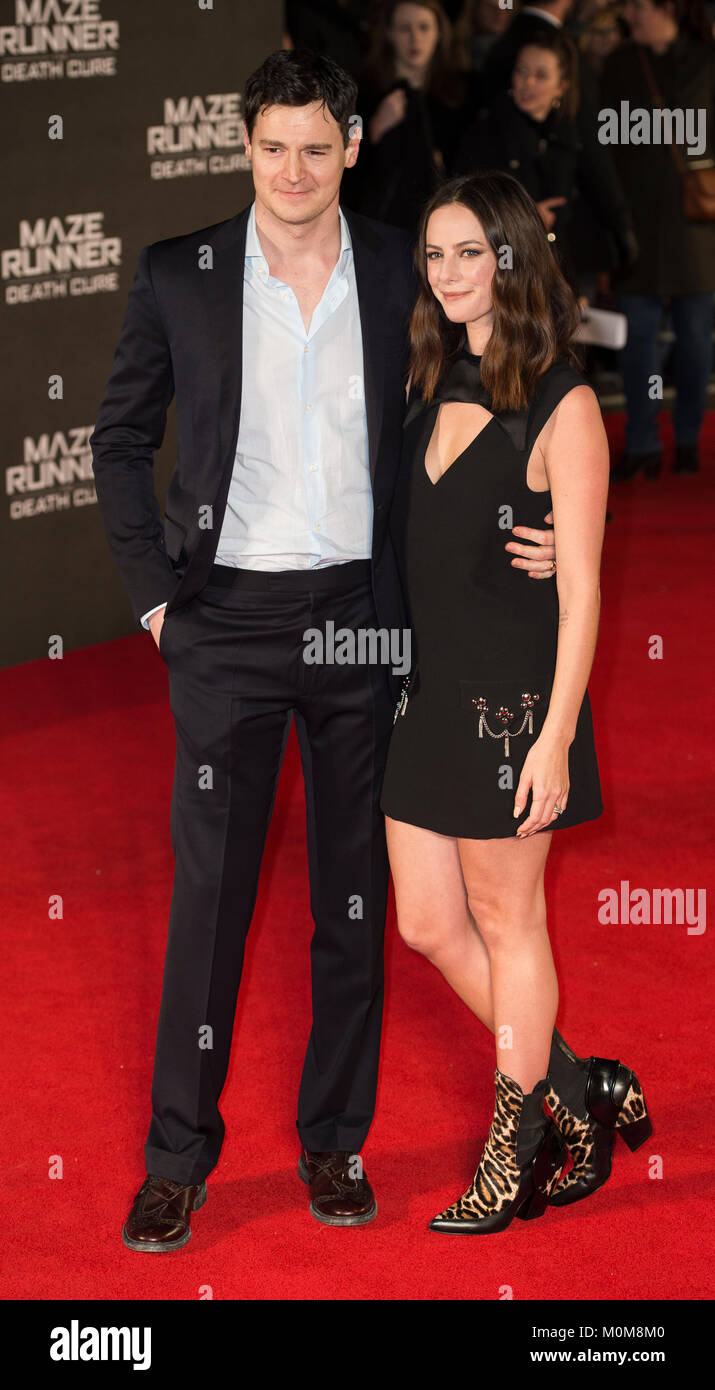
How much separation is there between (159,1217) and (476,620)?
3.65 feet

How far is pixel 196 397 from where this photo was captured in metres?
2.65

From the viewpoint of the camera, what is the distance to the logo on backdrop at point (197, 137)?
6.08 m

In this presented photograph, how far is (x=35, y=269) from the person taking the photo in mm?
5770

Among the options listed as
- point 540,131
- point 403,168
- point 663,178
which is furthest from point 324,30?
point 540,131

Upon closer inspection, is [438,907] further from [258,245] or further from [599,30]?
[599,30]

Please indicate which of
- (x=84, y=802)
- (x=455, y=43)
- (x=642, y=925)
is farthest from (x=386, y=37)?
(x=642, y=925)

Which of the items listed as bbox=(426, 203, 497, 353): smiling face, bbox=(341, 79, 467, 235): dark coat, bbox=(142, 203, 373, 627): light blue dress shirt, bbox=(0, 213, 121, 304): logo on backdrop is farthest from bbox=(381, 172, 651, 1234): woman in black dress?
bbox=(341, 79, 467, 235): dark coat

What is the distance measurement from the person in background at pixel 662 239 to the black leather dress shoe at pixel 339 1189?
18.6ft

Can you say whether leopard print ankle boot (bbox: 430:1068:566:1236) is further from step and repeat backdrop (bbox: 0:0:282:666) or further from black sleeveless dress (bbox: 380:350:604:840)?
step and repeat backdrop (bbox: 0:0:282:666)

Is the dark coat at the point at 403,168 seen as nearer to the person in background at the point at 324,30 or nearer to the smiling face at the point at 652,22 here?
the person in background at the point at 324,30

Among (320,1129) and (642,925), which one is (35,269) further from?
(320,1129)

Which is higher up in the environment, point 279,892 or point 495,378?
point 495,378

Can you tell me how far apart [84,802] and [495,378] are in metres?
2.56

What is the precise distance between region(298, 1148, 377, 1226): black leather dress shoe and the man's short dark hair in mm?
1676
